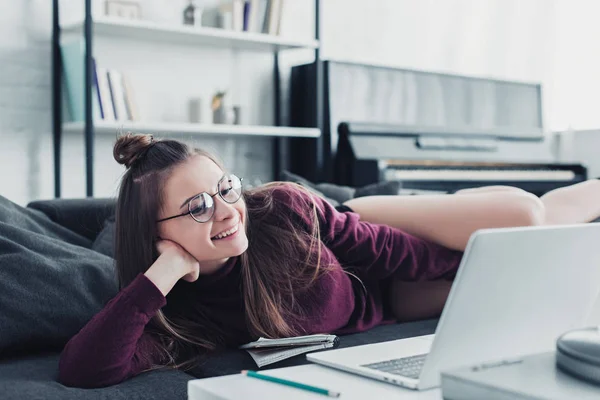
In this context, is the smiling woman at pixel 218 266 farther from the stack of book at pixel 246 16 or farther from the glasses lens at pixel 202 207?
the stack of book at pixel 246 16

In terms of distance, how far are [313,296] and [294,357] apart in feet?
0.82

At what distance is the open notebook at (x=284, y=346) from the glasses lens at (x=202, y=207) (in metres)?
0.23

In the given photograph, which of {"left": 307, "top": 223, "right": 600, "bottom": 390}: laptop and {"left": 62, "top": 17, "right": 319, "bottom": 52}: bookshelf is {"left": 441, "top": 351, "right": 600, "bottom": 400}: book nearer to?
{"left": 307, "top": 223, "right": 600, "bottom": 390}: laptop

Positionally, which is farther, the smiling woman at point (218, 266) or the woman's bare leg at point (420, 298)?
the woman's bare leg at point (420, 298)

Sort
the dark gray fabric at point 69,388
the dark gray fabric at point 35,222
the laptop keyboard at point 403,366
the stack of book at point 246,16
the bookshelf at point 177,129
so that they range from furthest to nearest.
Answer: the stack of book at point 246,16 → the bookshelf at point 177,129 → the dark gray fabric at point 35,222 → the dark gray fabric at point 69,388 → the laptop keyboard at point 403,366

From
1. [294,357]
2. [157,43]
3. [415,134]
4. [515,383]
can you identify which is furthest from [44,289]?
[415,134]

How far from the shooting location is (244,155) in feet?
14.2

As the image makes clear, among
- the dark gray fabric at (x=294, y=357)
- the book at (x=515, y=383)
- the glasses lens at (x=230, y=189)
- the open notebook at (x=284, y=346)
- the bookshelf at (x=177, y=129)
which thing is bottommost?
the dark gray fabric at (x=294, y=357)

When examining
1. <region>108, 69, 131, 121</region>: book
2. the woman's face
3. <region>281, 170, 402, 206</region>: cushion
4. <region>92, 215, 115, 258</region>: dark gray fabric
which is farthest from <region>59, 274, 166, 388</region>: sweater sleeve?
<region>108, 69, 131, 121</region>: book

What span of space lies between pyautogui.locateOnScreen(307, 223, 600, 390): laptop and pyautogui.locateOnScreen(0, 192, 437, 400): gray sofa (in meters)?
0.39

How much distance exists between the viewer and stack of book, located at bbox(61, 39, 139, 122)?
11.2 ft

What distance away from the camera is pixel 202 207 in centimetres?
127

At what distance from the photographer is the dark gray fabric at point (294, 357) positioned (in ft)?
4.30

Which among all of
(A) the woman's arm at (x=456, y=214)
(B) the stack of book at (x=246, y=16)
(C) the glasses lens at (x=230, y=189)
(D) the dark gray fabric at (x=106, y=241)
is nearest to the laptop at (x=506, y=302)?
(C) the glasses lens at (x=230, y=189)
